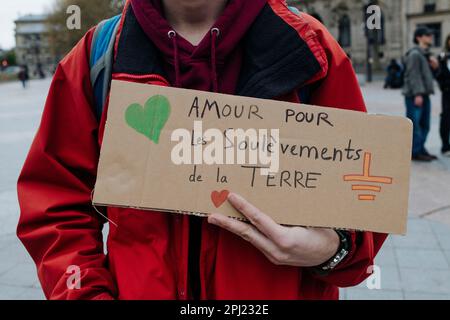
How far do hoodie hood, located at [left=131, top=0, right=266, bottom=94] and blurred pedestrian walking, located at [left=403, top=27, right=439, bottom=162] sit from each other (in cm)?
644

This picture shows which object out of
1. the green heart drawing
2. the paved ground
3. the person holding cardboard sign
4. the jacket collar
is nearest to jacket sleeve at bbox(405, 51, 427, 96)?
the paved ground

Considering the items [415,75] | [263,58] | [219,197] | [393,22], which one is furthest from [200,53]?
[393,22]

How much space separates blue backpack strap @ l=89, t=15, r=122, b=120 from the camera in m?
1.34

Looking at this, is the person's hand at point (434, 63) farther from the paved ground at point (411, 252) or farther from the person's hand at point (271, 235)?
the person's hand at point (271, 235)

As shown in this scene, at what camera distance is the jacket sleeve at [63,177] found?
4.41 ft

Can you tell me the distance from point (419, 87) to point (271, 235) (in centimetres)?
675

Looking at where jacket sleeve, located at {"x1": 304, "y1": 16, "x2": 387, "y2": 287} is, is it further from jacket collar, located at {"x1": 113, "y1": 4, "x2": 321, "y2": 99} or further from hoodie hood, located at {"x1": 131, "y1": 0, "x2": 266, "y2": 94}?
hoodie hood, located at {"x1": 131, "y1": 0, "x2": 266, "y2": 94}

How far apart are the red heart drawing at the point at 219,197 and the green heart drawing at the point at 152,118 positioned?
189 mm

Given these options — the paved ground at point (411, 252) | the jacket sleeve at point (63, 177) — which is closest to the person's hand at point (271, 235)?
the jacket sleeve at point (63, 177)

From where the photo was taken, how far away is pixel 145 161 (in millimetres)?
1201

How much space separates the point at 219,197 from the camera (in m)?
1.20
